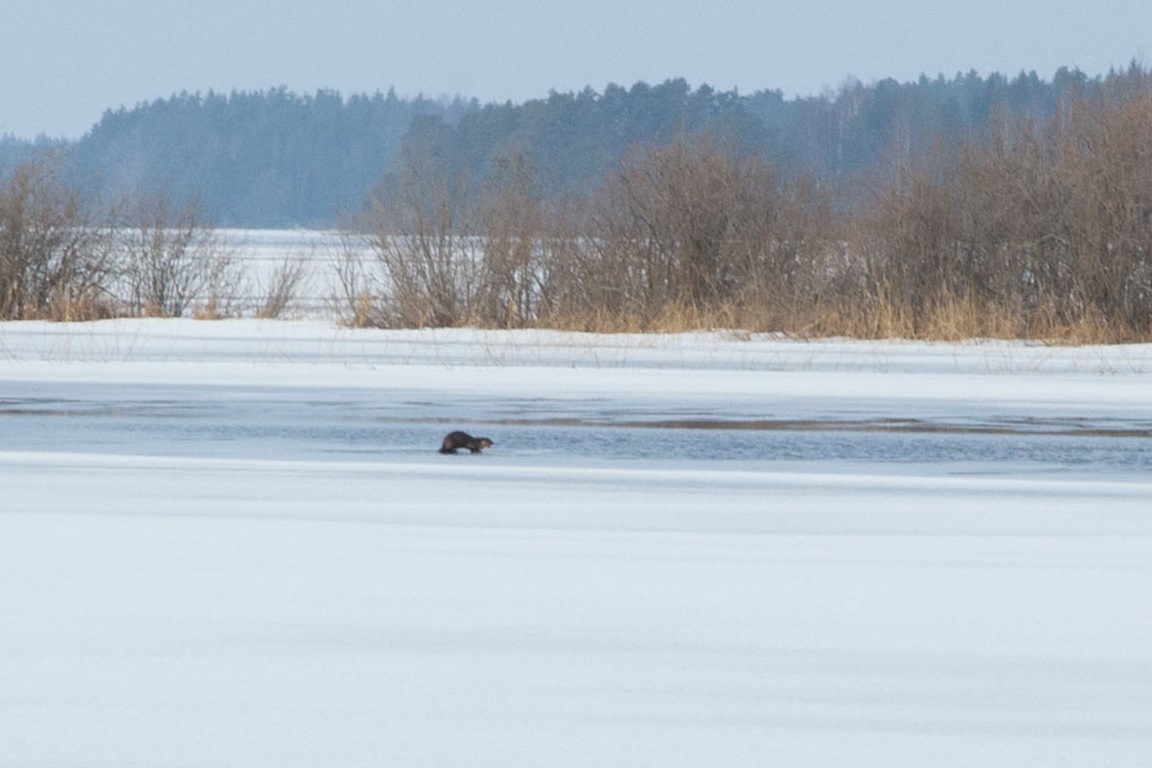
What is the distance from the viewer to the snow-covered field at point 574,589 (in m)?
4.58

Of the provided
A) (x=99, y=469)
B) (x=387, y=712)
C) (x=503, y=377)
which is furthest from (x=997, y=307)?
(x=387, y=712)

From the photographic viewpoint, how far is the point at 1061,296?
2400 centimetres

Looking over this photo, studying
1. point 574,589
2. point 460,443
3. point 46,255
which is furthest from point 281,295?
point 574,589

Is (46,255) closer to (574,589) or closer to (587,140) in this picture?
(574,589)

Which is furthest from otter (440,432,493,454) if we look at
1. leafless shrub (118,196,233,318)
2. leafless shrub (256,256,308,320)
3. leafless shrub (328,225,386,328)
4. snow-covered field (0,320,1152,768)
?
leafless shrub (118,196,233,318)

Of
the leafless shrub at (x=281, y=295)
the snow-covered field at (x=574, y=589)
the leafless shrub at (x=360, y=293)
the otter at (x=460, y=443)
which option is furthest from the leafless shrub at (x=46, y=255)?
the otter at (x=460, y=443)

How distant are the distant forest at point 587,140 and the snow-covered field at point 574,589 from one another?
525 inches

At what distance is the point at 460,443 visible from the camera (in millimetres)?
10859

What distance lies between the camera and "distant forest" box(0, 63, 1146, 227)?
87.5 feet

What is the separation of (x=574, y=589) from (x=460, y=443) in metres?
4.54

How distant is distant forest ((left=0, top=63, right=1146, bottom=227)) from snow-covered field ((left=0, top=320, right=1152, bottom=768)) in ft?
43.8

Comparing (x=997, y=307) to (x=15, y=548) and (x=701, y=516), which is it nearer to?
(x=701, y=516)

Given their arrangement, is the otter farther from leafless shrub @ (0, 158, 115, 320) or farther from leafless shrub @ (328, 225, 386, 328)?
leafless shrub @ (0, 158, 115, 320)

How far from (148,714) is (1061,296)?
825 inches
